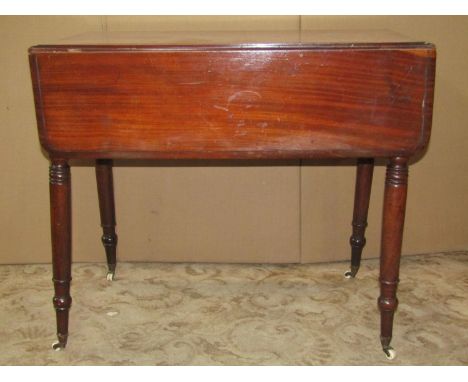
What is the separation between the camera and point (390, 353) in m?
1.32

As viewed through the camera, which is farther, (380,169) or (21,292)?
(380,169)

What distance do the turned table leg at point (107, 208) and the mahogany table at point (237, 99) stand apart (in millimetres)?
424

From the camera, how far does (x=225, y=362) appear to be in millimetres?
1307

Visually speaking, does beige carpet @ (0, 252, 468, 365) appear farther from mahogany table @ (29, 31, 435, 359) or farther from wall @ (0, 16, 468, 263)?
mahogany table @ (29, 31, 435, 359)

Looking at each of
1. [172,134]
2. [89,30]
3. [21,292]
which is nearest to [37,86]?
[172,134]

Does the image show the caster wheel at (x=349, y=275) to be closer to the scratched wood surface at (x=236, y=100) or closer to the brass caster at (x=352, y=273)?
the brass caster at (x=352, y=273)

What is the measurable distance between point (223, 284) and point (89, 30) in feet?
2.88

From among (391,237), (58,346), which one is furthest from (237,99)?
(58,346)

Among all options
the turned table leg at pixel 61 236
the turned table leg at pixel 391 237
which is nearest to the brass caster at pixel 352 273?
the turned table leg at pixel 391 237

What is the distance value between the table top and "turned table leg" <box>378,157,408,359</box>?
28 centimetres

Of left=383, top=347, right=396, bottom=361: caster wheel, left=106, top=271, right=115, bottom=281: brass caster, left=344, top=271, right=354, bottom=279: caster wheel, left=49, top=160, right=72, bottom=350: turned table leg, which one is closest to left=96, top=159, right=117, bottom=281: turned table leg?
left=106, top=271, right=115, bottom=281: brass caster

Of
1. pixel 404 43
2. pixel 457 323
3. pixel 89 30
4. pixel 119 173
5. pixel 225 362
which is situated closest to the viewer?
pixel 404 43

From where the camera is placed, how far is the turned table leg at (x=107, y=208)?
65.1 inches

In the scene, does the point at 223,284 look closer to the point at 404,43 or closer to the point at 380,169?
the point at 380,169
